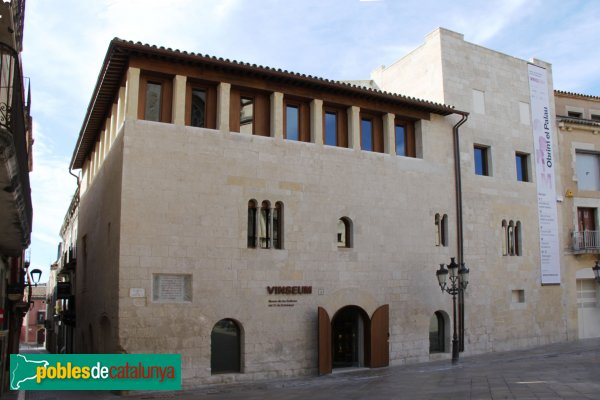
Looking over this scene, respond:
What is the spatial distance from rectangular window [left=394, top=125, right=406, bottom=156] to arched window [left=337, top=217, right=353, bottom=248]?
10.8 ft

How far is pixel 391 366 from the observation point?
56.6 ft

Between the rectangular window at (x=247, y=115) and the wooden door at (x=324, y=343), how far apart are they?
5.45 meters

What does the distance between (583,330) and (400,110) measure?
12.2 m

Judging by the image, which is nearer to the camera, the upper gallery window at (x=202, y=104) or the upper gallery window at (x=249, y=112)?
the upper gallery window at (x=202, y=104)

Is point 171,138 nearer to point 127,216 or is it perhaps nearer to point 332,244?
point 127,216

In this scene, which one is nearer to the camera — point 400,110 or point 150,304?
point 150,304

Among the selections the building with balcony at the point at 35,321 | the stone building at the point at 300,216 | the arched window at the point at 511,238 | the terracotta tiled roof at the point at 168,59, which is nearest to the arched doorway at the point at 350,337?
the stone building at the point at 300,216

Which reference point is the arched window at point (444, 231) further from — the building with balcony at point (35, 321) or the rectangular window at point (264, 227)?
the building with balcony at point (35, 321)

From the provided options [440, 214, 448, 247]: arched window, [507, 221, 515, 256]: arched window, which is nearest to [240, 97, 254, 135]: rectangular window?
[440, 214, 448, 247]: arched window

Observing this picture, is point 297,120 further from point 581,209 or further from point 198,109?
point 581,209

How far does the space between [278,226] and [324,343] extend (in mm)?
3495

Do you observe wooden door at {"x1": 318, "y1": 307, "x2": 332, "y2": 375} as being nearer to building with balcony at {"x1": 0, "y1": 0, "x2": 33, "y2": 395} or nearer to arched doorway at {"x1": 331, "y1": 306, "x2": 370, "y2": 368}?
arched doorway at {"x1": 331, "y1": 306, "x2": 370, "y2": 368}

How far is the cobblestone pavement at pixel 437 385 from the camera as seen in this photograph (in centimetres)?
1206

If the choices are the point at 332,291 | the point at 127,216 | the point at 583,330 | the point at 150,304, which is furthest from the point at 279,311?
the point at 583,330
